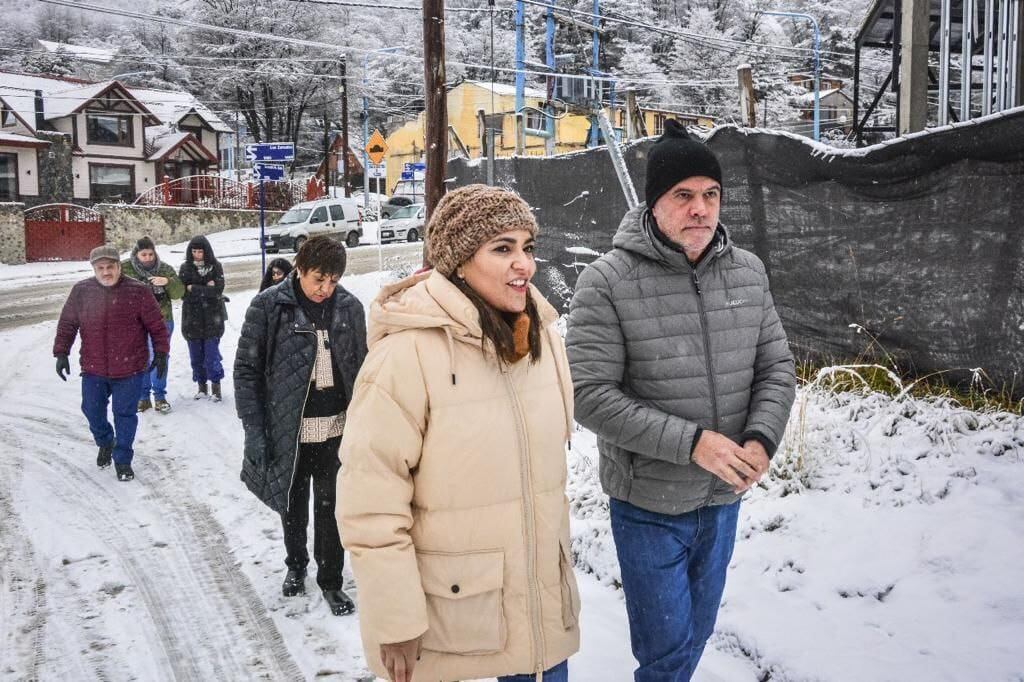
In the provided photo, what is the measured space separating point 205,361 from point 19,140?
113 ft

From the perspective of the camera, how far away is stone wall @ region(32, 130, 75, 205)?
38031 millimetres

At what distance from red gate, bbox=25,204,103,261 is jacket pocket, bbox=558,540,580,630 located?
1184 inches

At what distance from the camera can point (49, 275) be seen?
78.1ft

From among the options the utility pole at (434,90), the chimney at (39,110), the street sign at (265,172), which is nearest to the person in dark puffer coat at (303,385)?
the utility pole at (434,90)

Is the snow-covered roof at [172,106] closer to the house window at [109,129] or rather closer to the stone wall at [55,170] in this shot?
the house window at [109,129]

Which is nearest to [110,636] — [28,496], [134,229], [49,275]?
[28,496]

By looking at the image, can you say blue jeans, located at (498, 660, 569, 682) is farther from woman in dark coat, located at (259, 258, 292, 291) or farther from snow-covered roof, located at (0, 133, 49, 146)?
snow-covered roof, located at (0, 133, 49, 146)

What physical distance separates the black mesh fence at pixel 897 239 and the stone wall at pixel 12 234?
26.6m

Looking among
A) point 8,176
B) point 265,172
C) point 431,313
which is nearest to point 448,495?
point 431,313

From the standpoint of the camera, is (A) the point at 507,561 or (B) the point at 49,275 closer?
(A) the point at 507,561

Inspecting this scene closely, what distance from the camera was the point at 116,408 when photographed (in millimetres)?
6656

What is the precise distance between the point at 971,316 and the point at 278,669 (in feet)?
14.9

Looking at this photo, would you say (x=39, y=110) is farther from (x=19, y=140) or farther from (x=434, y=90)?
(x=434, y=90)

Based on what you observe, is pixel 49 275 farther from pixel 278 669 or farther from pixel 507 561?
pixel 507 561
